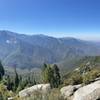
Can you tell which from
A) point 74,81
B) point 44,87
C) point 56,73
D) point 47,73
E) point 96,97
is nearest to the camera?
point 96,97

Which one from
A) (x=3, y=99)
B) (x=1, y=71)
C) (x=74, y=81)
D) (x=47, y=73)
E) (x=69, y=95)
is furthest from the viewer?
(x=1, y=71)

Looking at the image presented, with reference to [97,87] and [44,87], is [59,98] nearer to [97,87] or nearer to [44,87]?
[97,87]

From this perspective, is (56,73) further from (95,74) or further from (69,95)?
(69,95)

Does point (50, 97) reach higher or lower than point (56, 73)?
higher

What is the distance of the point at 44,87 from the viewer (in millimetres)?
35375

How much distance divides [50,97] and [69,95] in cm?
795

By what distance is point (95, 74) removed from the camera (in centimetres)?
4219

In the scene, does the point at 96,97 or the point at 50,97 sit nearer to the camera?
the point at 96,97

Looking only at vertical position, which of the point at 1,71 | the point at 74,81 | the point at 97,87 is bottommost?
the point at 1,71

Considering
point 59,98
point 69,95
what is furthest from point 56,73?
point 59,98

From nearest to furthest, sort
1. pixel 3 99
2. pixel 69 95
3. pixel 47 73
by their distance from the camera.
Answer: pixel 3 99
pixel 69 95
pixel 47 73

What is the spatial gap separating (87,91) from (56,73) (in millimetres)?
86757

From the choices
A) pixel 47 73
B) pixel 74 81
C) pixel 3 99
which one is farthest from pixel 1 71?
pixel 3 99

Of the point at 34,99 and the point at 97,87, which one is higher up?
the point at 97,87
